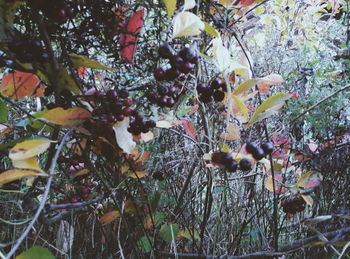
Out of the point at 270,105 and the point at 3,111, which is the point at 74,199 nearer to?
the point at 3,111

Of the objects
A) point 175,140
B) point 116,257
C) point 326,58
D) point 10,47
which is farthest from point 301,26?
point 10,47

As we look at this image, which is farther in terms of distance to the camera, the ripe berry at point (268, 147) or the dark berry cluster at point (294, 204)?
the dark berry cluster at point (294, 204)

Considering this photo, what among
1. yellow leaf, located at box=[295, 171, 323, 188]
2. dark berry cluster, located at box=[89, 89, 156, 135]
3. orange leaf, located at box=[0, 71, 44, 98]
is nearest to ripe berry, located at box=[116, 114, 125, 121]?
dark berry cluster, located at box=[89, 89, 156, 135]

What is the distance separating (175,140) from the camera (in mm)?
1111

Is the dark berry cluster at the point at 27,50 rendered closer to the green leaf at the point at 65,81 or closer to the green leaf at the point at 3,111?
the green leaf at the point at 65,81

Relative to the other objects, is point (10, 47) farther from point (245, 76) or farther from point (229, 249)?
point (229, 249)

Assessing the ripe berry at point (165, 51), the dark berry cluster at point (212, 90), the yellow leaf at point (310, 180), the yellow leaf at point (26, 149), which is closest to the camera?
the yellow leaf at point (26, 149)

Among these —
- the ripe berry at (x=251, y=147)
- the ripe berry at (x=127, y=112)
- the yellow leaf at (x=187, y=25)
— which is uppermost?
the yellow leaf at (x=187, y=25)

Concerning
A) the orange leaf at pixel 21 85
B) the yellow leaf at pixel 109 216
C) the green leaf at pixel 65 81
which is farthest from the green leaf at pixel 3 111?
the yellow leaf at pixel 109 216

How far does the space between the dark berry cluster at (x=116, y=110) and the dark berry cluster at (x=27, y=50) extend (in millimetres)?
119

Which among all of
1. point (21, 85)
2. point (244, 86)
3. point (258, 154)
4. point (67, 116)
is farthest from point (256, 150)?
point (21, 85)

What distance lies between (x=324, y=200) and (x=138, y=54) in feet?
1.97

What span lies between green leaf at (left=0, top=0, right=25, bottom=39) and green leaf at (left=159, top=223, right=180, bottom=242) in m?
0.56

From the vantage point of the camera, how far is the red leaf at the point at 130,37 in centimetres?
75
